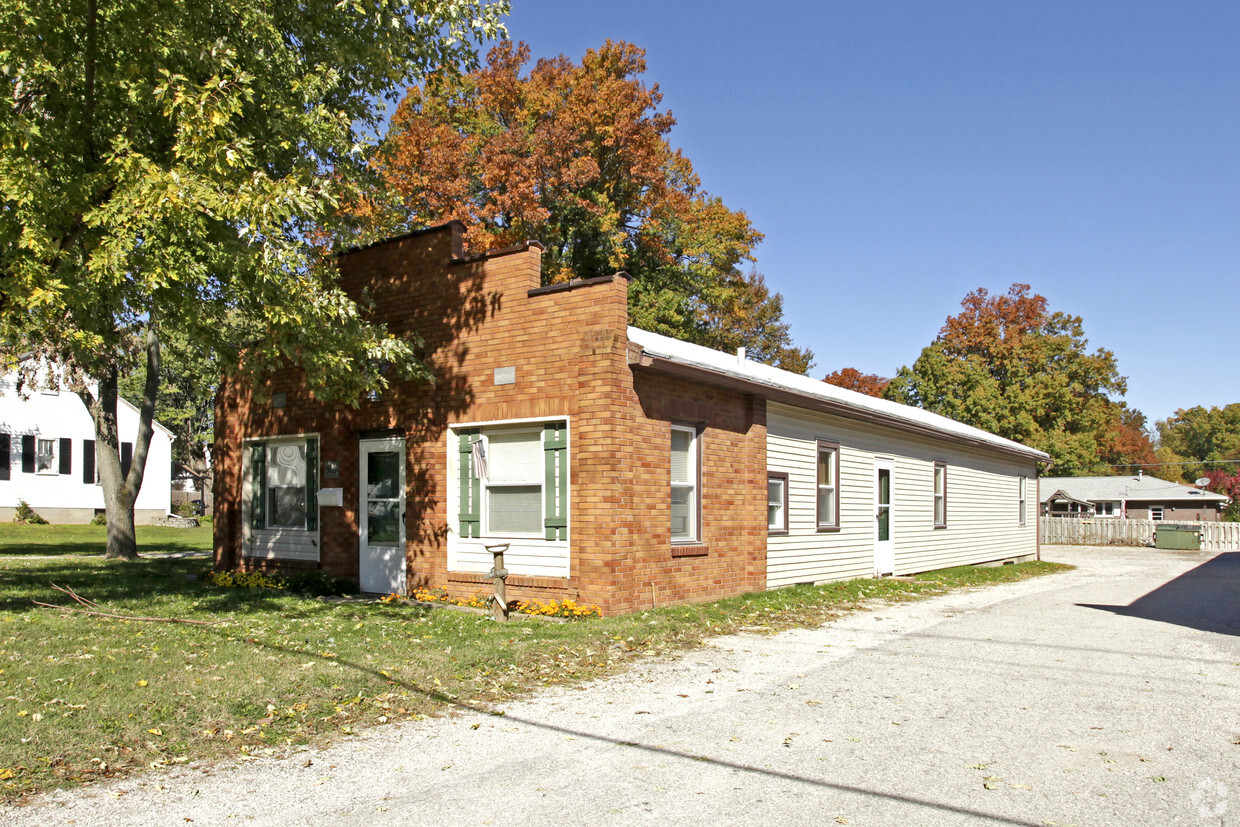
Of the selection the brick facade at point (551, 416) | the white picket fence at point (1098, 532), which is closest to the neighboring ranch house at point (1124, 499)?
the white picket fence at point (1098, 532)

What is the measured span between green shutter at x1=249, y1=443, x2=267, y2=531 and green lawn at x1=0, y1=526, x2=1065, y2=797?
5.14ft

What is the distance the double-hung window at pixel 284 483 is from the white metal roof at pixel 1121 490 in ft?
165

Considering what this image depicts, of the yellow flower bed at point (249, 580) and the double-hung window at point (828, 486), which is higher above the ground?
the double-hung window at point (828, 486)

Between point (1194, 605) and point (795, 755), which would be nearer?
point (795, 755)

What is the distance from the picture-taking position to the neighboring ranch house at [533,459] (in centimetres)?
1153

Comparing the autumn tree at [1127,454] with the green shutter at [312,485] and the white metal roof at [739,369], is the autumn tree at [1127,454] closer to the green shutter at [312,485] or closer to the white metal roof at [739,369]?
the white metal roof at [739,369]

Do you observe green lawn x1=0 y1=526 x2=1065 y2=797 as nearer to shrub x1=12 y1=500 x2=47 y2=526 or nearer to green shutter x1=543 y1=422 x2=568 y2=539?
green shutter x1=543 y1=422 x2=568 y2=539

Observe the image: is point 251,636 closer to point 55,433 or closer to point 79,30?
point 79,30

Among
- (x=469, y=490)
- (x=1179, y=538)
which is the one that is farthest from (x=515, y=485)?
(x=1179, y=538)

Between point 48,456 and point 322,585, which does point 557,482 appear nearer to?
point 322,585

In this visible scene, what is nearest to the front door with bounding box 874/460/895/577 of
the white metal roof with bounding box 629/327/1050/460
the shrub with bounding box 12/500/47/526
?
the white metal roof with bounding box 629/327/1050/460

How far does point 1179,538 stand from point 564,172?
29.9 metres

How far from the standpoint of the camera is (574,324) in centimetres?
1170

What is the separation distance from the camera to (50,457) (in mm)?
36250
